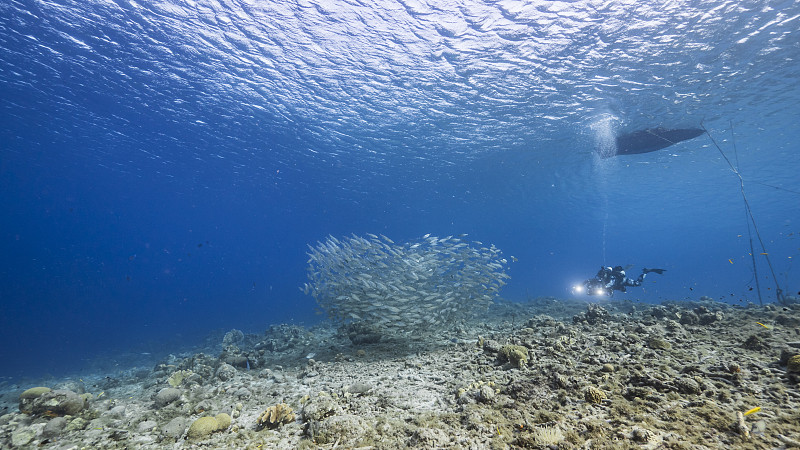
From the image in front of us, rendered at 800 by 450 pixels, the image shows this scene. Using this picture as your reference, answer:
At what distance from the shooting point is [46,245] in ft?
294

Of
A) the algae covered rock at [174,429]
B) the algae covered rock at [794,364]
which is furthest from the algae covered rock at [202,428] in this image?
the algae covered rock at [794,364]

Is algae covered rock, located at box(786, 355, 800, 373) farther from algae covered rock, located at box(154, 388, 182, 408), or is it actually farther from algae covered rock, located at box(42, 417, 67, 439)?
algae covered rock, located at box(42, 417, 67, 439)

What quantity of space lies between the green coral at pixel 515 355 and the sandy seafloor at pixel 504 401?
3 centimetres

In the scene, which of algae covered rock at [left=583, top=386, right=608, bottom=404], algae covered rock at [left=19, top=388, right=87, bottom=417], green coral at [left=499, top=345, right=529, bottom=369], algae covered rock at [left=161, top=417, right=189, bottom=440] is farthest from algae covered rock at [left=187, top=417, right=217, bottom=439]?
algae covered rock at [left=583, top=386, right=608, bottom=404]

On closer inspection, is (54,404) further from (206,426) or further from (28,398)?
(206,426)

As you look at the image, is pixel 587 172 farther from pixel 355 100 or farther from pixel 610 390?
pixel 610 390

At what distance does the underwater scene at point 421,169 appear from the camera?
364cm

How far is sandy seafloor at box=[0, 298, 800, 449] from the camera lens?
2.85 m

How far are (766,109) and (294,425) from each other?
2655 cm

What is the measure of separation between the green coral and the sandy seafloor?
27mm

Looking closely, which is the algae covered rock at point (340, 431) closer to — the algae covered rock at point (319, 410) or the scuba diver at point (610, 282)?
the algae covered rock at point (319, 410)

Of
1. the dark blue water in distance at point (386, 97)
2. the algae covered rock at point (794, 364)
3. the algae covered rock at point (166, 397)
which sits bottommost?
the algae covered rock at point (166, 397)

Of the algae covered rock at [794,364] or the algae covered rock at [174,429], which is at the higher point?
the algae covered rock at [794,364]

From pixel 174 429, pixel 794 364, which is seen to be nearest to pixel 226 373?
pixel 174 429
